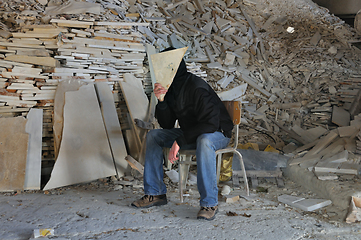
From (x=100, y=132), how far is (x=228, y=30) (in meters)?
3.22

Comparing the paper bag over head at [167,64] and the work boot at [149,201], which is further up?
the paper bag over head at [167,64]

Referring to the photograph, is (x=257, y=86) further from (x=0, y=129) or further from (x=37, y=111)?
(x=0, y=129)

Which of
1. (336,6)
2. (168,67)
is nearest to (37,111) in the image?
(168,67)

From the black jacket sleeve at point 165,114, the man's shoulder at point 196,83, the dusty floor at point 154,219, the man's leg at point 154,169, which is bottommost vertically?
the dusty floor at point 154,219

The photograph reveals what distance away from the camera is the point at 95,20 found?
3.97 metres

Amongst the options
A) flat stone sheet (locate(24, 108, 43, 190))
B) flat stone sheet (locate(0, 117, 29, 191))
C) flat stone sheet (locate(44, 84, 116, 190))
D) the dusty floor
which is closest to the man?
the dusty floor

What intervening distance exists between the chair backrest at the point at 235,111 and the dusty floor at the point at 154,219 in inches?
33.1

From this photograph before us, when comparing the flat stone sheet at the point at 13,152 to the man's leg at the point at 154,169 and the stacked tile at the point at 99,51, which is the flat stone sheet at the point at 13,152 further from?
the man's leg at the point at 154,169

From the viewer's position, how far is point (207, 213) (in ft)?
7.65

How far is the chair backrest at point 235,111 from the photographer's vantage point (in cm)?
281

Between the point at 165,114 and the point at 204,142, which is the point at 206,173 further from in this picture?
the point at 165,114

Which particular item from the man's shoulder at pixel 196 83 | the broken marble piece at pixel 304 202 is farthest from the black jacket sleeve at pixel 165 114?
the broken marble piece at pixel 304 202

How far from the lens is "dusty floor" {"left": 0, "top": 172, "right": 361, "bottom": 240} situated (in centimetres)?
206

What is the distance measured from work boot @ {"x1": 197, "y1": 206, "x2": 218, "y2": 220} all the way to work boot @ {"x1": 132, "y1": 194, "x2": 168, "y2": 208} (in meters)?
0.48
